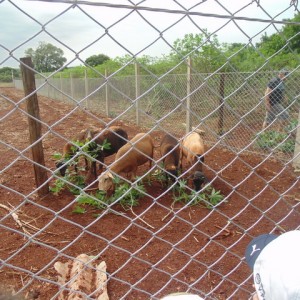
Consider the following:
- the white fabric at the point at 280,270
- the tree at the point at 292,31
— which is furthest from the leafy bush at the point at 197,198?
the white fabric at the point at 280,270

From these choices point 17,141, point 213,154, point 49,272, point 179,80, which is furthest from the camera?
point 17,141

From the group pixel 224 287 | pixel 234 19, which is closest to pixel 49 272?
pixel 224 287

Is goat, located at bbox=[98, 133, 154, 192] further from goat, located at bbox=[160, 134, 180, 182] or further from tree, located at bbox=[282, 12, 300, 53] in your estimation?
tree, located at bbox=[282, 12, 300, 53]

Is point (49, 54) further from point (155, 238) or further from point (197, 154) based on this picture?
point (197, 154)

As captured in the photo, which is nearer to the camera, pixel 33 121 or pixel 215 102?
pixel 33 121

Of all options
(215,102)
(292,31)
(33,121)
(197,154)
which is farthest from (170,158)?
(292,31)

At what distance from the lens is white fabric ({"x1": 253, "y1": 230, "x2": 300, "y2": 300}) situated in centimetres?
103

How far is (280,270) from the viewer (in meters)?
1.08

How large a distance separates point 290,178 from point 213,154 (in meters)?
2.06

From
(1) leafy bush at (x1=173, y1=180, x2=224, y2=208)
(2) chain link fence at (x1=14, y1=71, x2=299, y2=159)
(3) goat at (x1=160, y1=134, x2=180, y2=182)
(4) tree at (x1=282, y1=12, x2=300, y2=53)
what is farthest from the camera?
(2) chain link fence at (x1=14, y1=71, x2=299, y2=159)

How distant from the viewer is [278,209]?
13.7 ft

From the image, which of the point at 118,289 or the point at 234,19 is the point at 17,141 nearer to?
the point at 118,289

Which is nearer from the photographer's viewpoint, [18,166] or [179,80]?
[18,166]

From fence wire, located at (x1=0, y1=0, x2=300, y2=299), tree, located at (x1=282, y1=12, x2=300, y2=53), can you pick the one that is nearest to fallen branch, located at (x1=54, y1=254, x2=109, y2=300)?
fence wire, located at (x1=0, y1=0, x2=300, y2=299)
